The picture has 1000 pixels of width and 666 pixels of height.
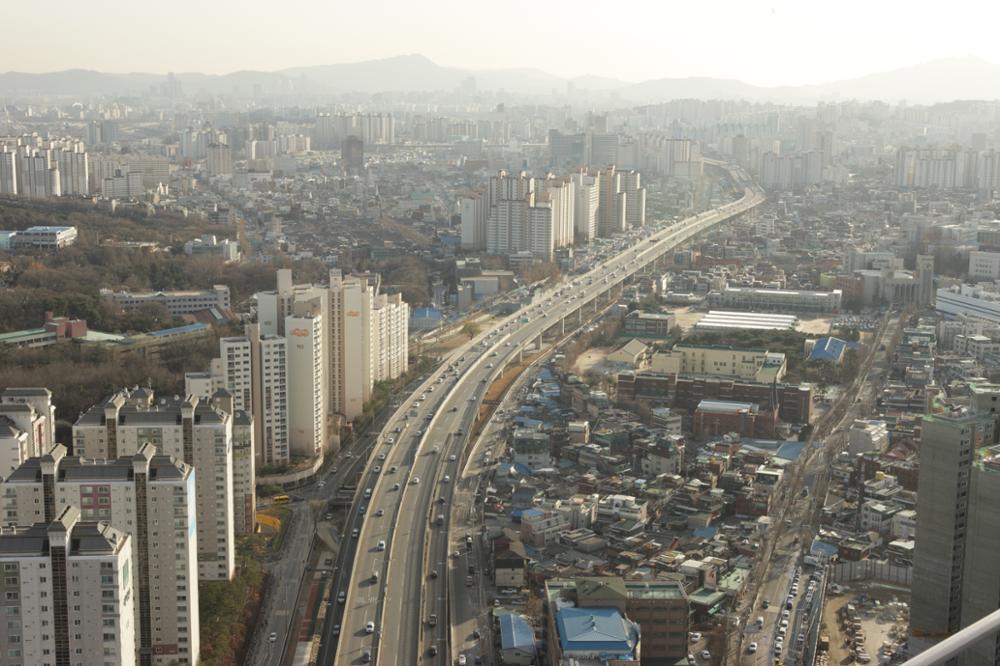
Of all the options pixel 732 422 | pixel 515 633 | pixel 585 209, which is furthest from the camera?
pixel 585 209

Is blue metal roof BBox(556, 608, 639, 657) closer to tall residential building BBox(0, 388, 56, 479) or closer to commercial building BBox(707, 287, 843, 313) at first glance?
tall residential building BBox(0, 388, 56, 479)

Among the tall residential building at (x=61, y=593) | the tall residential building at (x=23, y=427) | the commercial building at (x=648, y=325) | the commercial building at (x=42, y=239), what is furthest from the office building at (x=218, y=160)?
the tall residential building at (x=61, y=593)

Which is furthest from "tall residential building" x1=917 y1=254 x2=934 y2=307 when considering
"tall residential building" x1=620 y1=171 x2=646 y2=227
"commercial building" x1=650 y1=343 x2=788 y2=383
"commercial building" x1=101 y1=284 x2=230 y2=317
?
"commercial building" x1=101 y1=284 x2=230 y2=317

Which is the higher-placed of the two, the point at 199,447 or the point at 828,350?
the point at 199,447

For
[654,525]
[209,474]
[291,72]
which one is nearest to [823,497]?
[654,525]

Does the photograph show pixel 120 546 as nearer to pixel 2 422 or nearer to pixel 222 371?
pixel 2 422

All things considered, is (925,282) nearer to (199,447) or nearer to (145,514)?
(199,447)

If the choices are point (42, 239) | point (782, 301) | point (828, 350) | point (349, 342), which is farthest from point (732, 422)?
point (42, 239)
